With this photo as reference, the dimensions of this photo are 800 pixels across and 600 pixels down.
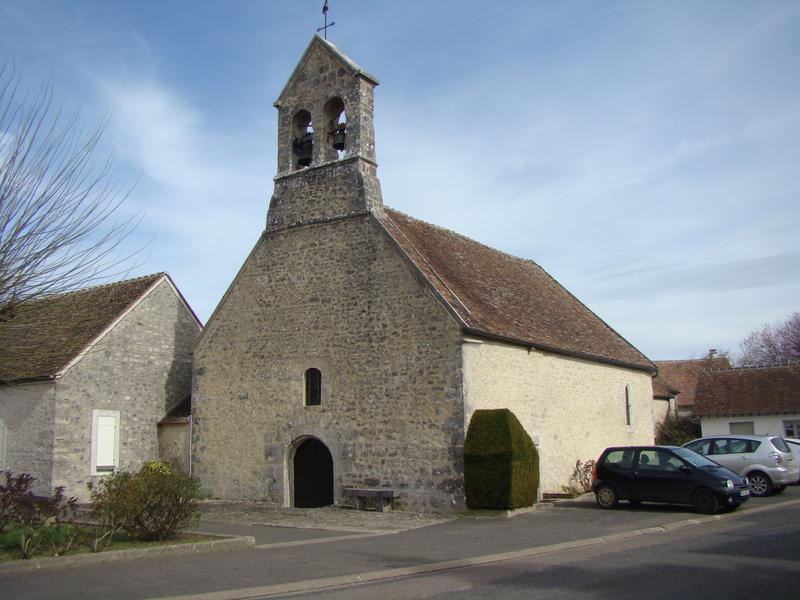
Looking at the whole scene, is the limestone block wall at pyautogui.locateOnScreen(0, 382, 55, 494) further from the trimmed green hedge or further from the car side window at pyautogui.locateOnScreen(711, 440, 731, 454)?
the car side window at pyautogui.locateOnScreen(711, 440, 731, 454)

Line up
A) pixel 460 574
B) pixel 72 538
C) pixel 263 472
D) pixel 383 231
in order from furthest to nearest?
pixel 263 472 → pixel 383 231 → pixel 72 538 → pixel 460 574

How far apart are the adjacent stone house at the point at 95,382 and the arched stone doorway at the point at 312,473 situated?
4047 mm

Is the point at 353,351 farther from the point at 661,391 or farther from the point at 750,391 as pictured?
the point at 661,391

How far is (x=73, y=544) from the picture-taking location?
1064 cm

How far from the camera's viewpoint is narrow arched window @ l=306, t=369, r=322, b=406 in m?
18.2

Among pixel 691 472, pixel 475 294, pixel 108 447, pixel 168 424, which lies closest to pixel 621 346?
pixel 475 294

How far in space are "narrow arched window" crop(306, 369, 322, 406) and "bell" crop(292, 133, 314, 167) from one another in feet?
18.2

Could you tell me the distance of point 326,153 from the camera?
18984mm

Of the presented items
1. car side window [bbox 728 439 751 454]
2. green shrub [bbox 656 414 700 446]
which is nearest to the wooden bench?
car side window [bbox 728 439 751 454]

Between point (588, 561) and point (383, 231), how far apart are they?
9537 mm

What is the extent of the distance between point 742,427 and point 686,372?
1644 cm

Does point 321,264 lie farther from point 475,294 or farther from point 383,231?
point 475,294

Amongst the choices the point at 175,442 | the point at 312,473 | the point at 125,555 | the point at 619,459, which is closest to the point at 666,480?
the point at 619,459

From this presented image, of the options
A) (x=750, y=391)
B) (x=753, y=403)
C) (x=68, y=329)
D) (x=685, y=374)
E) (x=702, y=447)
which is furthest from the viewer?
(x=685, y=374)
